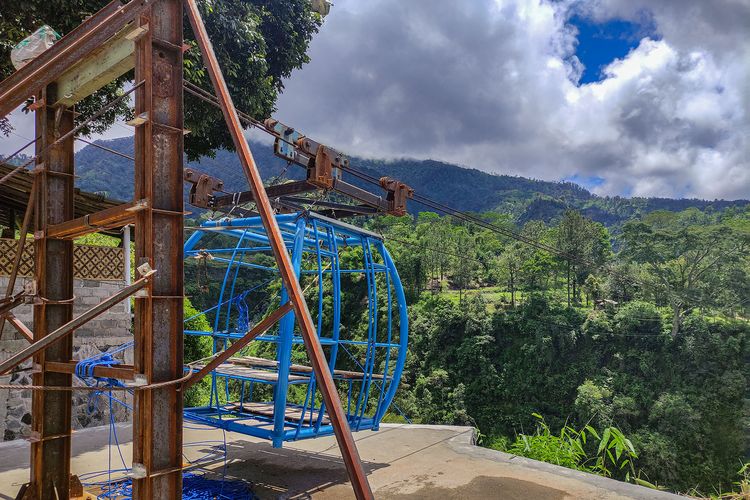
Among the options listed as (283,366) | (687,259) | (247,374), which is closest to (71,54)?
(283,366)

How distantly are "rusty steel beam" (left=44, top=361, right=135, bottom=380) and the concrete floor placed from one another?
1.68 m

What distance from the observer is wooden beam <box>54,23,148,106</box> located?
9.95 ft

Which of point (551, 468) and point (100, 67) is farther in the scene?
point (551, 468)

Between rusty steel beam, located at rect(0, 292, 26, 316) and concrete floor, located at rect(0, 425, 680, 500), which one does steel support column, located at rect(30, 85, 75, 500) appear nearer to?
rusty steel beam, located at rect(0, 292, 26, 316)

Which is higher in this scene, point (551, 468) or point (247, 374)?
point (247, 374)

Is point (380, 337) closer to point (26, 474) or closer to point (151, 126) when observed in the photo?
point (26, 474)

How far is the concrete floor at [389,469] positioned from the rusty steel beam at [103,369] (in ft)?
5.52

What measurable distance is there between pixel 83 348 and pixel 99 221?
5063 millimetres

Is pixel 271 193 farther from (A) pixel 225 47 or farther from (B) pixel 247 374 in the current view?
(A) pixel 225 47

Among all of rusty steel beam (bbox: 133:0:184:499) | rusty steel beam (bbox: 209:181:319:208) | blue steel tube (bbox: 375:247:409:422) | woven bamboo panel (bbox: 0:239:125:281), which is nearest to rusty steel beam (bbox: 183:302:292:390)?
rusty steel beam (bbox: 133:0:184:499)

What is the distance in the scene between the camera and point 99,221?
3129 millimetres

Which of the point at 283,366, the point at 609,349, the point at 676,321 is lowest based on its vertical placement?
the point at 609,349

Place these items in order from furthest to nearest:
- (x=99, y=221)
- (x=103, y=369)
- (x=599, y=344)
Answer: (x=599, y=344), (x=99, y=221), (x=103, y=369)

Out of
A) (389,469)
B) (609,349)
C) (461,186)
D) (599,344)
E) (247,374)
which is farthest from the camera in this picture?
(461,186)
